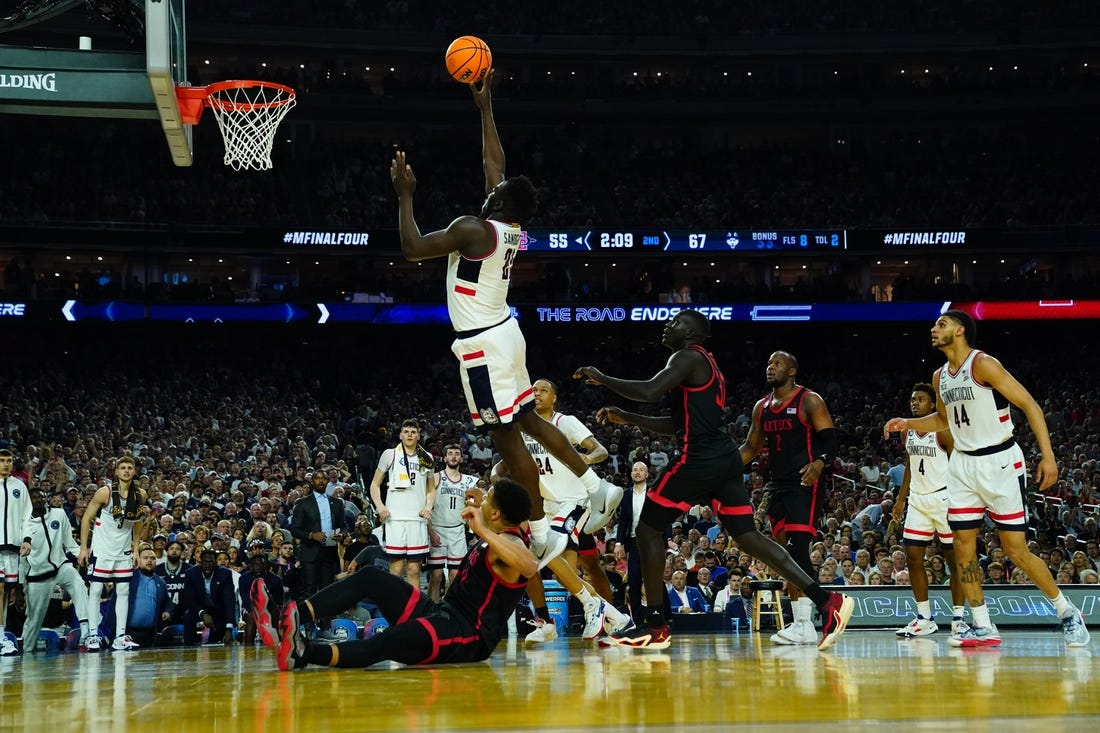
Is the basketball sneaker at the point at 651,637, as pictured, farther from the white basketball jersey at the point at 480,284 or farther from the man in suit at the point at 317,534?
the man in suit at the point at 317,534

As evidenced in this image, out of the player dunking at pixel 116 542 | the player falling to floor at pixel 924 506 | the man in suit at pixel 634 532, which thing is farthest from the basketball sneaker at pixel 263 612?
the player dunking at pixel 116 542

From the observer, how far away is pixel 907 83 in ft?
133

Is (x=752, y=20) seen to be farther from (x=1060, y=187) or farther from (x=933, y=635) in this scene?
(x=933, y=635)

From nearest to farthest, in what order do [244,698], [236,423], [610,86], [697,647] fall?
[244,698] → [697,647] → [236,423] → [610,86]

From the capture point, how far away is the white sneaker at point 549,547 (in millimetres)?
7664

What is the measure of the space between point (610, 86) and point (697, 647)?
32.8m

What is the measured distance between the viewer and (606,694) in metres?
5.23

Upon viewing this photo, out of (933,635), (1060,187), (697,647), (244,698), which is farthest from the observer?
(1060,187)

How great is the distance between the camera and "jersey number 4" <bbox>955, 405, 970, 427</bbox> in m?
8.46

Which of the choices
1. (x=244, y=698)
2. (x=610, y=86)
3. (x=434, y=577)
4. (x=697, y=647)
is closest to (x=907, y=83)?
(x=610, y=86)

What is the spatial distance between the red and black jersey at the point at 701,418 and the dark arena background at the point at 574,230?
10.7m

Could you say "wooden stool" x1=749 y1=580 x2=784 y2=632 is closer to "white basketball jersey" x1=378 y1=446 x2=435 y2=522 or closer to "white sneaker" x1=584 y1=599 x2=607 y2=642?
"white sneaker" x1=584 y1=599 x2=607 y2=642

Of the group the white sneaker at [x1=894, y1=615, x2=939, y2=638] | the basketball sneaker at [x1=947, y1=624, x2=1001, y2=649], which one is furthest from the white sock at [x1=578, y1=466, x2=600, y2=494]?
the white sneaker at [x1=894, y1=615, x2=939, y2=638]

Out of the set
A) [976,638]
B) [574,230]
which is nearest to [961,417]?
[976,638]
